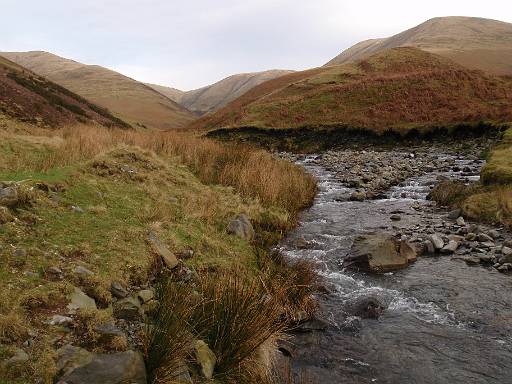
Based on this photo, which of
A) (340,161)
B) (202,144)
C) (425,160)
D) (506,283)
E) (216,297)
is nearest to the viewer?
(216,297)

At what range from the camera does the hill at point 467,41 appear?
92500 millimetres

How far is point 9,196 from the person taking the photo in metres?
7.45

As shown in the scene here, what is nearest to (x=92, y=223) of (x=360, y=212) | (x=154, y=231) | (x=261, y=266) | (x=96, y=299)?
(x=154, y=231)

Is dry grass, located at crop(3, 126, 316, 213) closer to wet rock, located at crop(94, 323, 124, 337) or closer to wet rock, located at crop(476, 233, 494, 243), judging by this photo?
wet rock, located at crop(476, 233, 494, 243)

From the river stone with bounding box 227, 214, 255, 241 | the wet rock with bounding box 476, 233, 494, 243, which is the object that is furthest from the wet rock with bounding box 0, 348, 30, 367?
the wet rock with bounding box 476, 233, 494, 243

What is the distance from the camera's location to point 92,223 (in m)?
8.11

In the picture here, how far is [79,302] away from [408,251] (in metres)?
7.62

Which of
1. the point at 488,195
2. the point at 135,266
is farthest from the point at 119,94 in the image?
the point at 135,266

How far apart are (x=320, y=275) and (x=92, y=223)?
15.4ft

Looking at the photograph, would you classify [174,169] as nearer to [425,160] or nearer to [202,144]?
[202,144]

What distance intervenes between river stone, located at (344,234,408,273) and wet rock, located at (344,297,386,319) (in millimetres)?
1702

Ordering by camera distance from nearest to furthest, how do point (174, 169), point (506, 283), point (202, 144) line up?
1. point (506, 283)
2. point (174, 169)
3. point (202, 144)

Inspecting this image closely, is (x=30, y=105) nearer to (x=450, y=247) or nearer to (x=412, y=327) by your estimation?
(x=450, y=247)

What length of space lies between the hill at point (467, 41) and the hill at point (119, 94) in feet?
193
